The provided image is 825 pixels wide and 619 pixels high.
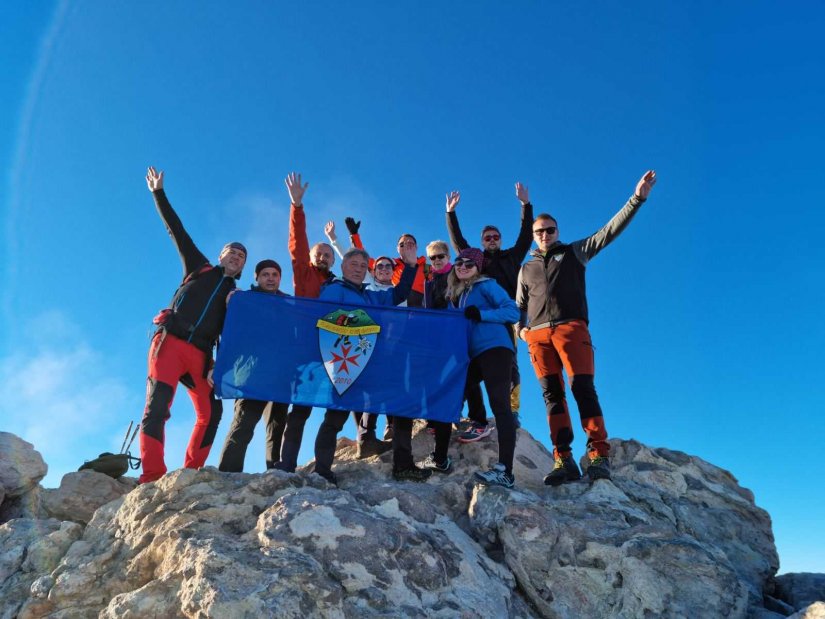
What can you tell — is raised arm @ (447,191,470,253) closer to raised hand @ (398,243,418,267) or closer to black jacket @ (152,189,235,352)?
raised hand @ (398,243,418,267)

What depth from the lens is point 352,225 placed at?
9.02 m

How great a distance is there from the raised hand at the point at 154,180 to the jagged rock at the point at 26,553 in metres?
4.08

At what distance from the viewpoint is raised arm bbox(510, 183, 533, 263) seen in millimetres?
7848

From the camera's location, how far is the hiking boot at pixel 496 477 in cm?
531

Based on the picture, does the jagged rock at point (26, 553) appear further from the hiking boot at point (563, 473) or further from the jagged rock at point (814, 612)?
the jagged rock at point (814, 612)

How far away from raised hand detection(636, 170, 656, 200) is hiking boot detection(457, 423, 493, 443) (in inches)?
137

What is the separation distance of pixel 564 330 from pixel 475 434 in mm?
1915

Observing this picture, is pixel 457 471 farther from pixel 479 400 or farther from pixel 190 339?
pixel 190 339

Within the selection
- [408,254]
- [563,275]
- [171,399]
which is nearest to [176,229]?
[171,399]

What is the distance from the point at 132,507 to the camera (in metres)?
4.80

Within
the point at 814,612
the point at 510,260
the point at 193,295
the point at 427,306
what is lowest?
the point at 814,612

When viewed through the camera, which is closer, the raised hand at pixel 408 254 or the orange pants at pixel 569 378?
the orange pants at pixel 569 378

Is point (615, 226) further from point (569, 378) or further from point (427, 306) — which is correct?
point (427, 306)

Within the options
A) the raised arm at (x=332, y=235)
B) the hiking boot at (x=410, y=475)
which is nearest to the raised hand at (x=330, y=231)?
the raised arm at (x=332, y=235)
